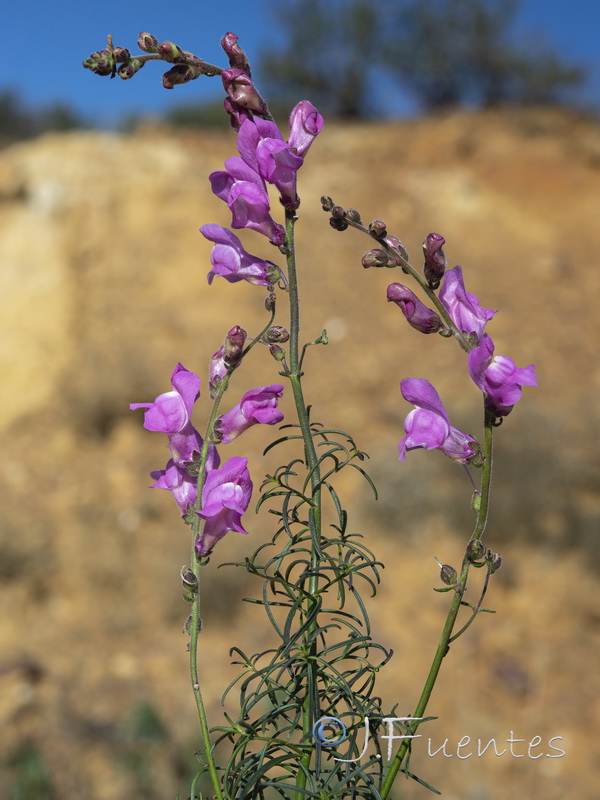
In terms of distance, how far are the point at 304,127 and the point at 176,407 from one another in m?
0.42

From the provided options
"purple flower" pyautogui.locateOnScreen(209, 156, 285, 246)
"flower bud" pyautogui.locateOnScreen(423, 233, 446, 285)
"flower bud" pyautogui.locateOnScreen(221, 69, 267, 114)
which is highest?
"flower bud" pyautogui.locateOnScreen(221, 69, 267, 114)

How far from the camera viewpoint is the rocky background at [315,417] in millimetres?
5219

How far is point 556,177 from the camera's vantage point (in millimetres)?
11359

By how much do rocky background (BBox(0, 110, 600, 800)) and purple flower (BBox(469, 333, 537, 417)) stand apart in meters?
3.68

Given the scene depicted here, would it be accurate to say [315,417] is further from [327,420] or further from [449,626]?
[449,626]

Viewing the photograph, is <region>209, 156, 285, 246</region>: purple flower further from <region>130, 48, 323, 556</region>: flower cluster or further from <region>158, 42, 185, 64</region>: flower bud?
<region>158, 42, 185, 64</region>: flower bud

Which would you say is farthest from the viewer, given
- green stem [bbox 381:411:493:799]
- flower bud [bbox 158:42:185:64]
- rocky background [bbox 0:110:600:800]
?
rocky background [bbox 0:110:600:800]

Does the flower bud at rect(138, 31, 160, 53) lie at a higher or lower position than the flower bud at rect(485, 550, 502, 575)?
higher

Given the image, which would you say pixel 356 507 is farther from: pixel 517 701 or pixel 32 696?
pixel 32 696

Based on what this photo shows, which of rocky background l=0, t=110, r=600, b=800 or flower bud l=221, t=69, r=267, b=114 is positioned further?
rocky background l=0, t=110, r=600, b=800

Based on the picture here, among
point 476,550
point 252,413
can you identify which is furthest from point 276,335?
point 476,550

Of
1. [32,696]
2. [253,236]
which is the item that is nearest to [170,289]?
[253,236]

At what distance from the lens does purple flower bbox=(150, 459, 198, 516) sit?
3.77ft

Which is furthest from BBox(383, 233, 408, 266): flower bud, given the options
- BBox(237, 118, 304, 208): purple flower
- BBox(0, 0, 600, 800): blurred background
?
BBox(0, 0, 600, 800): blurred background
